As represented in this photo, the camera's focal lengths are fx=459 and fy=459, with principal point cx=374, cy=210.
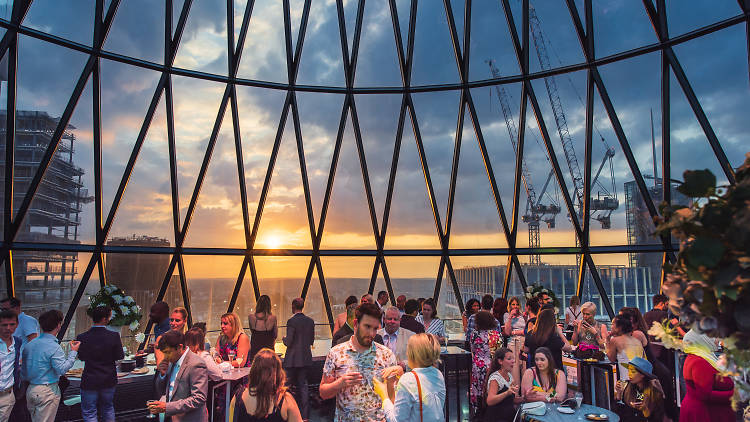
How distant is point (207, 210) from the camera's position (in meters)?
11.2

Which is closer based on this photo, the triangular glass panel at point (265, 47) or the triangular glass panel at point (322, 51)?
the triangular glass panel at point (265, 47)

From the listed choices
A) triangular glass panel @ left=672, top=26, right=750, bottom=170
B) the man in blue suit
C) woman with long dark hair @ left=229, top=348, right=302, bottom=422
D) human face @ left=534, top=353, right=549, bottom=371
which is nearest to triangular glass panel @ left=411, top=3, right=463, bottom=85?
triangular glass panel @ left=672, top=26, right=750, bottom=170

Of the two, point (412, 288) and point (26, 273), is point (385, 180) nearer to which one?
point (412, 288)

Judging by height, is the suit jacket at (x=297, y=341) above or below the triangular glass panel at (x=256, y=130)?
below

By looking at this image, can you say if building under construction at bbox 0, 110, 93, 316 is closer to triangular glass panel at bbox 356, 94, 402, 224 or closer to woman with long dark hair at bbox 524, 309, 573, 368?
triangular glass panel at bbox 356, 94, 402, 224

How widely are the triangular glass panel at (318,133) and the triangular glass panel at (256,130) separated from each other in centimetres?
55

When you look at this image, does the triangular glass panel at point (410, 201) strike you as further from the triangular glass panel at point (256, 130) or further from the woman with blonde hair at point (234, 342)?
the woman with blonde hair at point (234, 342)

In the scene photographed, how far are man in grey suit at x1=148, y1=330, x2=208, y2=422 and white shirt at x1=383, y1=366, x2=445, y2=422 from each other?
1.83 meters

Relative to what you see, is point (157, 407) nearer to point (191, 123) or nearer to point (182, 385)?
point (182, 385)

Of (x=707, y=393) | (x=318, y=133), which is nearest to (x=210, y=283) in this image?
(x=318, y=133)

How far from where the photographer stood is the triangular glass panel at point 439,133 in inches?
470

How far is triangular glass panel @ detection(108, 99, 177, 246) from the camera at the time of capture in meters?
10.4

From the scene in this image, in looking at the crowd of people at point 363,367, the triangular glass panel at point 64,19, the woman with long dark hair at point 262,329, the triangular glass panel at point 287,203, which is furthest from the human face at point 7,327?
the triangular glass panel at point 287,203

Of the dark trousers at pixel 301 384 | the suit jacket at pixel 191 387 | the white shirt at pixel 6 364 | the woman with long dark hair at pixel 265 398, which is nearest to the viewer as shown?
the woman with long dark hair at pixel 265 398
